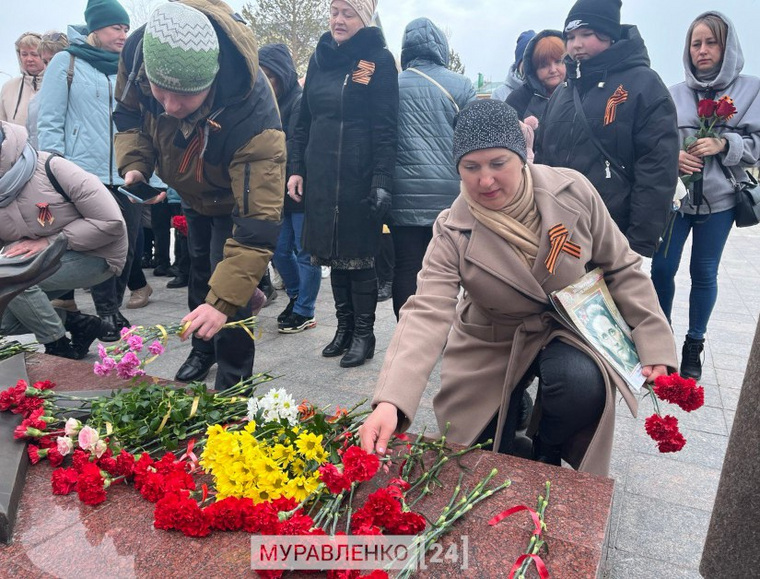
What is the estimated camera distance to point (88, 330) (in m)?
4.09

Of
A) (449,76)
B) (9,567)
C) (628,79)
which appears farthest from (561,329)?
(449,76)

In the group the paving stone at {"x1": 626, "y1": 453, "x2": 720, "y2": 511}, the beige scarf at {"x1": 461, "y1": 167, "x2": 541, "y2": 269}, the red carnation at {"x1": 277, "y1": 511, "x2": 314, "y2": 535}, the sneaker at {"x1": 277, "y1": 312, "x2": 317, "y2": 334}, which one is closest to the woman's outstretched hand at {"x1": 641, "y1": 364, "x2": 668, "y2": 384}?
the beige scarf at {"x1": 461, "y1": 167, "x2": 541, "y2": 269}

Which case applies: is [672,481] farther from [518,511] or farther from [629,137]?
[629,137]

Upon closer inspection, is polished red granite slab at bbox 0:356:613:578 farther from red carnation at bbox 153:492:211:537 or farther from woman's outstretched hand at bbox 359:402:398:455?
woman's outstretched hand at bbox 359:402:398:455

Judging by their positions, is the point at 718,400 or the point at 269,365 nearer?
the point at 718,400

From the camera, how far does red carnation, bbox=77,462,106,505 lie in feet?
5.65

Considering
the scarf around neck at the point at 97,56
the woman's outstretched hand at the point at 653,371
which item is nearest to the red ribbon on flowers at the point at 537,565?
the woman's outstretched hand at the point at 653,371

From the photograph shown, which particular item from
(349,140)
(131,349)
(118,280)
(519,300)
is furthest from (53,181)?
(519,300)

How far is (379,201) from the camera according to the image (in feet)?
12.4

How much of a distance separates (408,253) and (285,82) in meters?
2.08

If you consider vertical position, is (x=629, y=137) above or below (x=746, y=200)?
above

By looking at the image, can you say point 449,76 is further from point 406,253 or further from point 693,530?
point 693,530

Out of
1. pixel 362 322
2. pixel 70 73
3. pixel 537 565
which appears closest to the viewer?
pixel 537 565

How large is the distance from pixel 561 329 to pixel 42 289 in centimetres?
306
